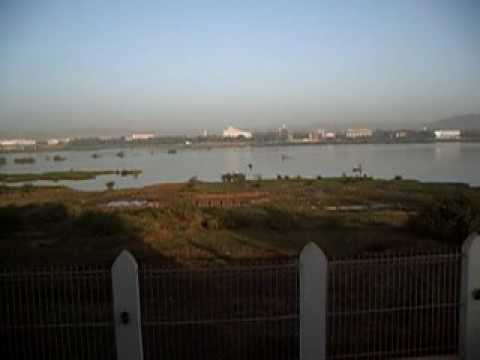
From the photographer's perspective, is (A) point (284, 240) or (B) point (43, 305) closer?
(B) point (43, 305)

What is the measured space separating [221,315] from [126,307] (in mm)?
2624

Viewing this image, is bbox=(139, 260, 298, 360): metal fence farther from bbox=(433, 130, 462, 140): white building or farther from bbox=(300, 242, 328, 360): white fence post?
bbox=(433, 130, 462, 140): white building

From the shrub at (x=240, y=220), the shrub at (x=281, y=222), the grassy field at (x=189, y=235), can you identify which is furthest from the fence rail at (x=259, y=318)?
the shrub at (x=240, y=220)

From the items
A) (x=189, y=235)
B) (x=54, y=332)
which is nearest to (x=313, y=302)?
(x=54, y=332)

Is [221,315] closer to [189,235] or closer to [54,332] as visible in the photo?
[54,332]

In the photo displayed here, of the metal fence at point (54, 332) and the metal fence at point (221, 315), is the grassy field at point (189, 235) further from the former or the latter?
the metal fence at point (54, 332)

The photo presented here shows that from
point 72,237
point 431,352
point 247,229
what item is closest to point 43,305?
point 431,352

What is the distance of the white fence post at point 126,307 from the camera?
478cm

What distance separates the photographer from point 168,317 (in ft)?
22.9

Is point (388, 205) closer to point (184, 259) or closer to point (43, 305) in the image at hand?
point (184, 259)

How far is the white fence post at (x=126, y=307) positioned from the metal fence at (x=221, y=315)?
239 mm

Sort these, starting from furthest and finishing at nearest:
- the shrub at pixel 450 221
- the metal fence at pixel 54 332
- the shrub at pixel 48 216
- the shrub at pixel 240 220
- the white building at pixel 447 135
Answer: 1. the white building at pixel 447 135
2. the shrub at pixel 48 216
3. the shrub at pixel 240 220
4. the shrub at pixel 450 221
5. the metal fence at pixel 54 332

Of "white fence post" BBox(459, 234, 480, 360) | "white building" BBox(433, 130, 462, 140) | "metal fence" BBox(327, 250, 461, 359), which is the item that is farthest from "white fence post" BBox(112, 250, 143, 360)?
"white building" BBox(433, 130, 462, 140)

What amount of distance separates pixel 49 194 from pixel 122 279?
40668 millimetres
